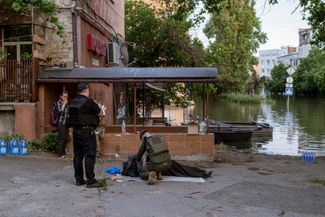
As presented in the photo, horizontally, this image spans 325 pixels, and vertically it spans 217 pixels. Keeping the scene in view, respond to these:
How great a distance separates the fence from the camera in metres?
14.6

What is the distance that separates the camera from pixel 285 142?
29.1 meters

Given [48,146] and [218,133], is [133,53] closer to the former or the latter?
[218,133]

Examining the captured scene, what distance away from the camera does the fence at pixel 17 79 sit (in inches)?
574

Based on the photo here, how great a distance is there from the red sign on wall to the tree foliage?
8043mm

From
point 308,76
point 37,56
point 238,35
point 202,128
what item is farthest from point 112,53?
point 308,76

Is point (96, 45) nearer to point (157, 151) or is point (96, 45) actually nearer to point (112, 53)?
point (112, 53)

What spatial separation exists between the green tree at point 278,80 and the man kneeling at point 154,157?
356 feet

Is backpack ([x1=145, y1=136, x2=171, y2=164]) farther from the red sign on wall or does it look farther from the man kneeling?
the red sign on wall

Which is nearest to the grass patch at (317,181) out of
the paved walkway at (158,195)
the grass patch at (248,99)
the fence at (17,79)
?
the paved walkway at (158,195)

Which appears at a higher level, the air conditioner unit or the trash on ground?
the air conditioner unit

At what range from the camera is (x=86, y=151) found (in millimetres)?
9273

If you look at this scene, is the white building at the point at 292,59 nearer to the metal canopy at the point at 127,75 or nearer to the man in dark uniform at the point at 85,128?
the metal canopy at the point at 127,75

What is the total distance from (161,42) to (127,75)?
543 inches

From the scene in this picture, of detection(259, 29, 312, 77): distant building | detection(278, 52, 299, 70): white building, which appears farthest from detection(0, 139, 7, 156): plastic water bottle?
detection(278, 52, 299, 70): white building
